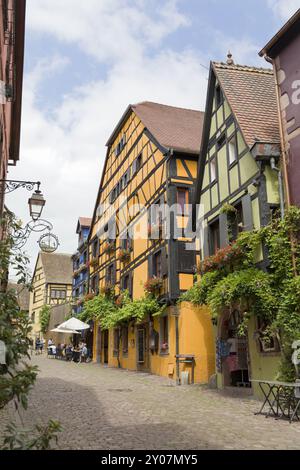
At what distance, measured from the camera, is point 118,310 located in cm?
2211

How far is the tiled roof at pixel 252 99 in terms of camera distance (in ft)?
41.4

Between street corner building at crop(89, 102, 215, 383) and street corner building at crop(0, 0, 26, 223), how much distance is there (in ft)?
18.9

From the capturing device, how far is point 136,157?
22.2 metres

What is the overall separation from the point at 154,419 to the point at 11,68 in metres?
9.17

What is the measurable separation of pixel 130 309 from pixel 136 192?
5.57 metres

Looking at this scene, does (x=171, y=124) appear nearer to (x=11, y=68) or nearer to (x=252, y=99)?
(x=252, y=99)

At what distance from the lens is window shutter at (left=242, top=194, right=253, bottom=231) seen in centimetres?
1184

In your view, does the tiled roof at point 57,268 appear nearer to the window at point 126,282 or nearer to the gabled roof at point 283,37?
the window at point 126,282

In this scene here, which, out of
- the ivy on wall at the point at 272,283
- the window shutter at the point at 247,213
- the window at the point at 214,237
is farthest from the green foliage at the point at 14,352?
the window at the point at 214,237

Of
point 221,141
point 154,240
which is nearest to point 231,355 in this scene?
point 221,141

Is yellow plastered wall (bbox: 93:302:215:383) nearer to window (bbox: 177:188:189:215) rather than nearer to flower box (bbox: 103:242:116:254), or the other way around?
window (bbox: 177:188:189:215)

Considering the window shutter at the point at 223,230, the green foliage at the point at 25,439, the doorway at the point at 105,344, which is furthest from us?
the doorway at the point at 105,344

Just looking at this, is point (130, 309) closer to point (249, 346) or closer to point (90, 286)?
point (249, 346)

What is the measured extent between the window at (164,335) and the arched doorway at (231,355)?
4067 millimetres
